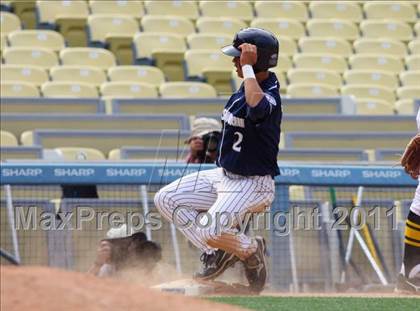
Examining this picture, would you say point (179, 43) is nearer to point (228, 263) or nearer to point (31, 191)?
point (31, 191)

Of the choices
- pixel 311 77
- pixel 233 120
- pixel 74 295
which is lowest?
pixel 74 295

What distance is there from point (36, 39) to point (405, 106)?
484cm

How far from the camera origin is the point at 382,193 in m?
11.4

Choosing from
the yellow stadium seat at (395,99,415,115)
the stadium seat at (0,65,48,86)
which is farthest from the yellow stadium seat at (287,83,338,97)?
the stadium seat at (0,65,48,86)

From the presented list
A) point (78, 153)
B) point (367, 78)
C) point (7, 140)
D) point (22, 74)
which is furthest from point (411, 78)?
point (7, 140)

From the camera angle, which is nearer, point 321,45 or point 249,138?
point 249,138

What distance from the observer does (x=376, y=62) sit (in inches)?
649

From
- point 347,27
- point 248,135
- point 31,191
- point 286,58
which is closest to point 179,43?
point 286,58

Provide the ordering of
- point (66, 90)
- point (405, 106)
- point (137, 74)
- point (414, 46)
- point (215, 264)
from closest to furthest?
1. point (215, 264)
2. point (66, 90)
3. point (405, 106)
4. point (137, 74)
5. point (414, 46)

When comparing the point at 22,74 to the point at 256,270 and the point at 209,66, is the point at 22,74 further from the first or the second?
the point at 256,270

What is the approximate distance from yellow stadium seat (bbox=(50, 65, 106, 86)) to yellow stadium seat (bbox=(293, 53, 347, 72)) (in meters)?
2.77

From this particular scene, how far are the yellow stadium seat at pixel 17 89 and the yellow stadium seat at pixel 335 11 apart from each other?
5131mm

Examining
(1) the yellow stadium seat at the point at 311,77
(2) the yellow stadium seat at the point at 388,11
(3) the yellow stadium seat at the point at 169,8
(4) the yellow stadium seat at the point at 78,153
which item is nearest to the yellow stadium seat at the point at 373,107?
(1) the yellow stadium seat at the point at 311,77

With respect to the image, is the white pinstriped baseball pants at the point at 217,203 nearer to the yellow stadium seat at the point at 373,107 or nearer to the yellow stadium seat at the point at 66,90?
the yellow stadium seat at the point at 66,90
